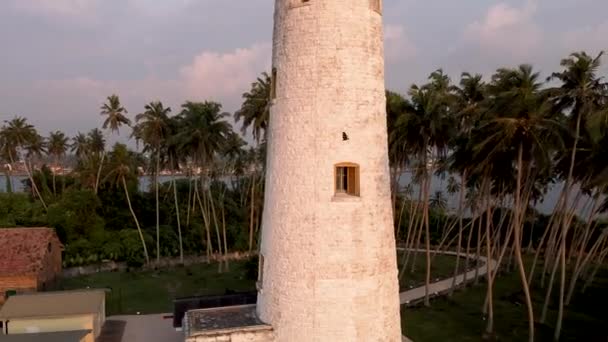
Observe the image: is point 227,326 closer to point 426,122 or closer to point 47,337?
point 47,337

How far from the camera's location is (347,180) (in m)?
13.4

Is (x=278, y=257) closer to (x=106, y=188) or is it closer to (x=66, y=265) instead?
(x=66, y=265)

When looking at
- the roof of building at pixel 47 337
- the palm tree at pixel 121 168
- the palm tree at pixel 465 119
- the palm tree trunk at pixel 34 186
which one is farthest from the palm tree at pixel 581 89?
Answer: the palm tree trunk at pixel 34 186

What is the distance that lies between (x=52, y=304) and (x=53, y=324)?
2.86 ft

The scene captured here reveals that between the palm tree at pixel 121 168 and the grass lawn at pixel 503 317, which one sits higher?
the palm tree at pixel 121 168

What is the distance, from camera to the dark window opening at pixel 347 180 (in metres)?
13.2

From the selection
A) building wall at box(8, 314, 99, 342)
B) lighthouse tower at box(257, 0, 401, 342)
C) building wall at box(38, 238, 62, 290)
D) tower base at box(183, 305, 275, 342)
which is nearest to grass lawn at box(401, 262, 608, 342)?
tower base at box(183, 305, 275, 342)

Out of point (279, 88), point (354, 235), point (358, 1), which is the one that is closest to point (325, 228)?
point (354, 235)

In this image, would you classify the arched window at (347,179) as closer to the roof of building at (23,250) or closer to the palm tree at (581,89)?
the palm tree at (581,89)

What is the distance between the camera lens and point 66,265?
122ft

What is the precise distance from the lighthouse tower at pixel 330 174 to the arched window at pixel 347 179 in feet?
0.08

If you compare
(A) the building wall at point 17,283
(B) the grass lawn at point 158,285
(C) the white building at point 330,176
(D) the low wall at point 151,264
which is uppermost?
(C) the white building at point 330,176

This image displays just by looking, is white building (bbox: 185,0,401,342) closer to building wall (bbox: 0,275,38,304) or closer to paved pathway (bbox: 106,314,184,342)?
paved pathway (bbox: 106,314,184,342)

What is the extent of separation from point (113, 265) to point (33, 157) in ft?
109
